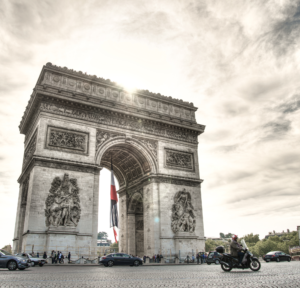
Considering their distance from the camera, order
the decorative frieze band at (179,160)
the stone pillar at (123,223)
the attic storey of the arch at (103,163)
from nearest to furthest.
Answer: the attic storey of the arch at (103,163)
the decorative frieze band at (179,160)
the stone pillar at (123,223)

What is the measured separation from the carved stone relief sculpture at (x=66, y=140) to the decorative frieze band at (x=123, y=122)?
1508mm

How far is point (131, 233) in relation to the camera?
3170 cm

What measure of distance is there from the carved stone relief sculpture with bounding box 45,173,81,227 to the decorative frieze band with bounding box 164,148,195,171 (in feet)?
31.2

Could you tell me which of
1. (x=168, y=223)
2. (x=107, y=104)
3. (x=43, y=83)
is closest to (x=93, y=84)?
(x=107, y=104)

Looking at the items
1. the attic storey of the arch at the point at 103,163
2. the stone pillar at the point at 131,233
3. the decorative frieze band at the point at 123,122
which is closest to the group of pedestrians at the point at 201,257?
the attic storey of the arch at the point at 103,163

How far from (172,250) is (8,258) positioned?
51.9ft

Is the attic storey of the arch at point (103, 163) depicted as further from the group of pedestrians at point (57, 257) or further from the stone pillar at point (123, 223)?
the group of pedestrians at point (57, 257)

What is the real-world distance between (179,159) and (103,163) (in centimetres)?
859

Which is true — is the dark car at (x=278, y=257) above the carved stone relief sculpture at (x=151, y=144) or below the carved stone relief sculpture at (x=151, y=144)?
below

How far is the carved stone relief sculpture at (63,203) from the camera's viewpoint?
22.5m

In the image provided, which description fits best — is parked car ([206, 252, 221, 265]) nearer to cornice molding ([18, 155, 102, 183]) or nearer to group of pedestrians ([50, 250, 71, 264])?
group of pedestrians ([50, 250, 71, 264])

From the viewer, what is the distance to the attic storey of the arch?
909 inches

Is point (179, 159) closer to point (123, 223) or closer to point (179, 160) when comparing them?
point (179, 160)

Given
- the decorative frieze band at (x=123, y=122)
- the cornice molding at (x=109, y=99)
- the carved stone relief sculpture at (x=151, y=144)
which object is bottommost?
the carved stone relief sculpture at (x=151, y=144)
